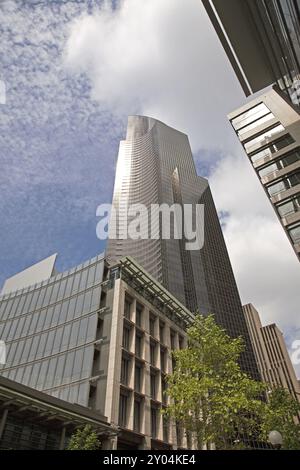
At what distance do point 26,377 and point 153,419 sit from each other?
14.0m

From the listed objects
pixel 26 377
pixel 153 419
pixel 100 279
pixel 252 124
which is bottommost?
pixel 153 419

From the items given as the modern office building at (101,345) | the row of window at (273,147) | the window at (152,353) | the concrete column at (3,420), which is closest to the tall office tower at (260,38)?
the row of window at (273,147)

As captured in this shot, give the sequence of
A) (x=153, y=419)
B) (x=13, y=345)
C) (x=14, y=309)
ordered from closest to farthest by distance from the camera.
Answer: (x=153, y=419) → (x=13, y=345) → (x=14, y=309)

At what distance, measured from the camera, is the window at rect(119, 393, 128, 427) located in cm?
2940

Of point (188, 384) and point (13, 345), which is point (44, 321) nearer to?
Result: point (13, 345)

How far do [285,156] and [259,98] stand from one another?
11773mm

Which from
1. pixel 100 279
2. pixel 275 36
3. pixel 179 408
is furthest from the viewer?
pixel 100 279

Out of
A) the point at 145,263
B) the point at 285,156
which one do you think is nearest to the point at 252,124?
the point at 285,156

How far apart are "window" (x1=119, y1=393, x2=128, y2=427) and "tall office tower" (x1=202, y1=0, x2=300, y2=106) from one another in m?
30.9

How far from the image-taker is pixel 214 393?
18859 millimetres

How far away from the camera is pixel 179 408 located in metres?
19.0

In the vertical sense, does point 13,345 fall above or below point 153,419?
above

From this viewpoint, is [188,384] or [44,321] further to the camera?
[44,321]

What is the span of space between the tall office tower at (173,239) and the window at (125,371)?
196ft
